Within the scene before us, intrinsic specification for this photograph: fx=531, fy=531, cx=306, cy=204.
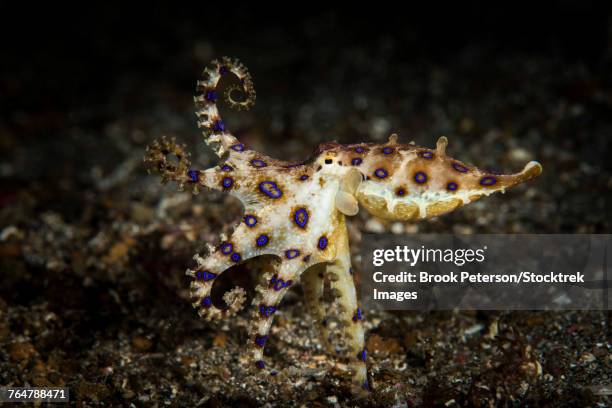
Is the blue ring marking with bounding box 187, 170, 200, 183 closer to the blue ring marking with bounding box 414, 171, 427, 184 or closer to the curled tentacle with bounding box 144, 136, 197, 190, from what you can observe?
the curled tentacle with bounding box 144, 136, 197, 190

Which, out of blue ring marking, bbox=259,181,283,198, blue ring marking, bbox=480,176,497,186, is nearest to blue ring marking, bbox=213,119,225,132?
blue ring marking, bbox=259,181,283,198

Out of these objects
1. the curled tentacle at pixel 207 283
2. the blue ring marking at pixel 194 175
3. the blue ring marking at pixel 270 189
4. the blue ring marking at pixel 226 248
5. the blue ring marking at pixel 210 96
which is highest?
the blue ring marking at pixel 210 96

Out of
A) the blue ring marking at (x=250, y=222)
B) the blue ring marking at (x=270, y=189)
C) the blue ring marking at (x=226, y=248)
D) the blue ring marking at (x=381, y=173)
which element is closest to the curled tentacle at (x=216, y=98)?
the blue ring marking at (x=270, y=189)

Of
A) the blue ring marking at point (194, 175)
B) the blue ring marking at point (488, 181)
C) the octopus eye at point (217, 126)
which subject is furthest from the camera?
the octopus eye at point (217, 126)

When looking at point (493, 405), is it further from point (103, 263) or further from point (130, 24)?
point (130, 24)

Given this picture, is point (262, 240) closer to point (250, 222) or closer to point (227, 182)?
point (250, 222)

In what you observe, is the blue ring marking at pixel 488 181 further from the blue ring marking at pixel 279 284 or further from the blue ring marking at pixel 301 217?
the blue ring marking at pixel 279 284
